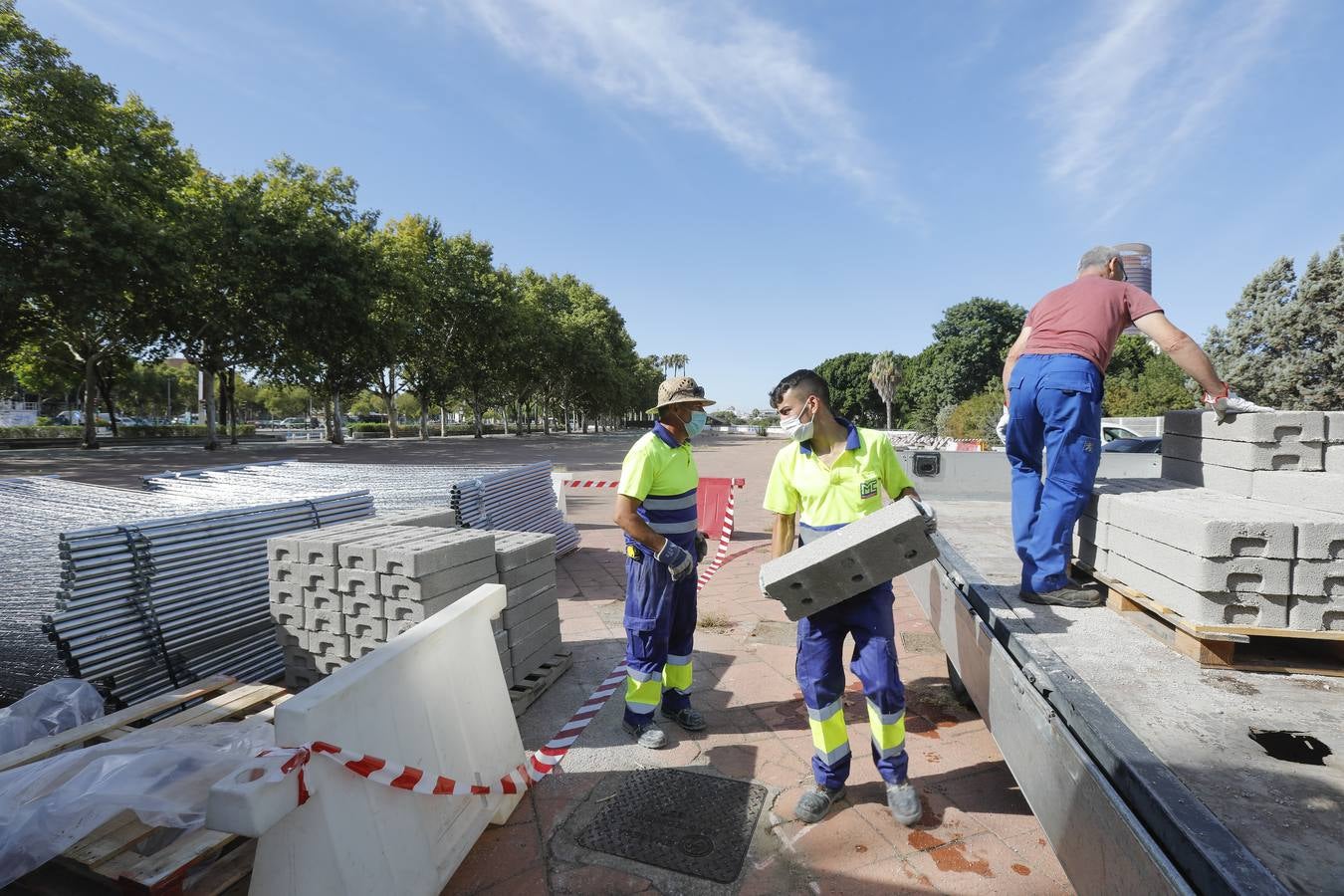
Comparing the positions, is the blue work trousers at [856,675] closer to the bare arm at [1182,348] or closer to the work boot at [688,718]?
the work boot at [688,718]

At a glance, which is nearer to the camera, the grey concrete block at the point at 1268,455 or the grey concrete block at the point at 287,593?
the grey concrete block at the point at 1268,455

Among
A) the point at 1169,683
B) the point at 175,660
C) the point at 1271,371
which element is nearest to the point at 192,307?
the point at 175,660

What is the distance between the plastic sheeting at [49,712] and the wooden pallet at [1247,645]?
460cm

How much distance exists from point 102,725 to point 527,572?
2.09 metres

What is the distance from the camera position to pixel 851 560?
251cm

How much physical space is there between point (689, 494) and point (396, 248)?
32982 millimetres

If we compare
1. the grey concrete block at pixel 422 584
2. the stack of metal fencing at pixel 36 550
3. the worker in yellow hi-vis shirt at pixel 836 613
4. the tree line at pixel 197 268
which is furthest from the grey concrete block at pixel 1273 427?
the tree line at pixel 197 268

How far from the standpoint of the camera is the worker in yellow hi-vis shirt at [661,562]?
346 cm

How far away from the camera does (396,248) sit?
32.3 metres

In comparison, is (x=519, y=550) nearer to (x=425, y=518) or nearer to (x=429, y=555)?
(x=429, y=555)

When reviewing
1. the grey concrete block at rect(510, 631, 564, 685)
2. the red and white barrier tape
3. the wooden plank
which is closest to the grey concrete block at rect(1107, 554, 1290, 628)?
the red and white barrier tape

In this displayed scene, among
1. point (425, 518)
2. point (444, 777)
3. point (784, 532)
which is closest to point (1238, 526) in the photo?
point (784, 532)

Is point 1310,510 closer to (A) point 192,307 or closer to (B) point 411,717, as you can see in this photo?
(B) point 411,717

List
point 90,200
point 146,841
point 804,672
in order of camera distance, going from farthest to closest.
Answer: point 90,200 → point 804,672 → point 146,841
